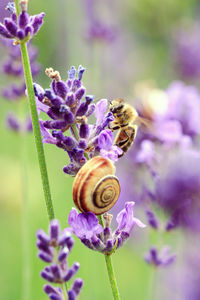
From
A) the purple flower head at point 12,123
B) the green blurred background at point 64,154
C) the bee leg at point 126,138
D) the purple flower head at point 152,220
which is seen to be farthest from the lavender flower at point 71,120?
the purple flower head at point 12,123

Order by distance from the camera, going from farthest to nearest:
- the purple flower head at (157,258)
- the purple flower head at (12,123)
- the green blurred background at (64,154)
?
1. the green blurred background at (64,154)
2. the purple flower head at (12,123)
3. the purple flower head at (157,258)

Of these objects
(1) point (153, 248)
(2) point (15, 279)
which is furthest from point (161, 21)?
(1) point (153, 248)

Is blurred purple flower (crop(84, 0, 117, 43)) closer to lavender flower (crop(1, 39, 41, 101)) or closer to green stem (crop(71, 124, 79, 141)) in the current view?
lavender flower (crop(1, 39, 41, 101))

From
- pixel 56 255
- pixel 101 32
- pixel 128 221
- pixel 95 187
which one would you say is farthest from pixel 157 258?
pixel 101 32

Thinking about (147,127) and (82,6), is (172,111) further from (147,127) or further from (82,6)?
(82,6)

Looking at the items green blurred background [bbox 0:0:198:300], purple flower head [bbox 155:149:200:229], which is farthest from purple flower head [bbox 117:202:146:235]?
green blurred background [bbox 0:0:198:300]

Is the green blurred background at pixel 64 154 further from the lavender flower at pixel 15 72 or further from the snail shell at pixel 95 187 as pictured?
the snail shell at pixel 95 187
